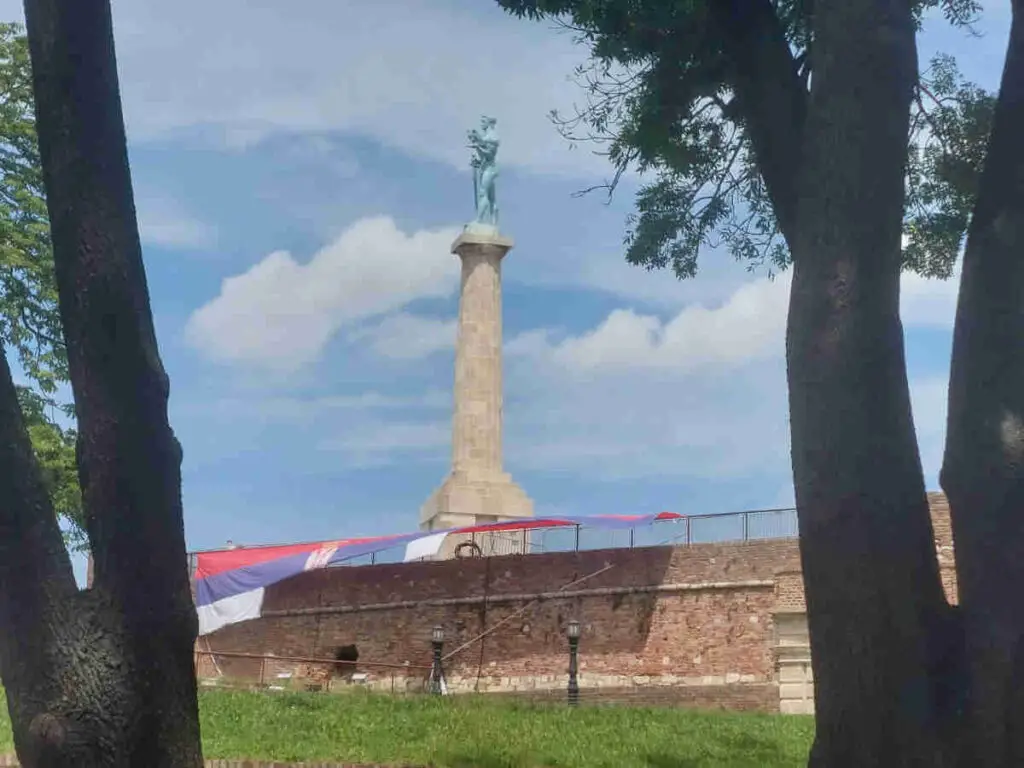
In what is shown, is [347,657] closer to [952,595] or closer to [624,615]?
[624,615]

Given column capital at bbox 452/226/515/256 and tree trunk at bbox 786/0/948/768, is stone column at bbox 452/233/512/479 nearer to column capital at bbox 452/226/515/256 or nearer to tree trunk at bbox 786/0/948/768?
column capital at bbox 452/226/515/256

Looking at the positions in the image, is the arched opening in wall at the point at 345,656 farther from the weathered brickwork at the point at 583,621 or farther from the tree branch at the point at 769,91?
the tree branch at the point at 769,91

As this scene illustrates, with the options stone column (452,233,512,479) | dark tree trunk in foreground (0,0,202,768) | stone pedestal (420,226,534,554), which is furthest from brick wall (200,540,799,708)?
dark tree trunk in foreground (0,0,202,768)

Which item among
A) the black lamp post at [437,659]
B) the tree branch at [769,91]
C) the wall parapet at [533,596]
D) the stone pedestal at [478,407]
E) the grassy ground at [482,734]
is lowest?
the grassy ground at [482,734]

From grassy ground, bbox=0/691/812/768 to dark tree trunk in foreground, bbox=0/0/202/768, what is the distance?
6048mm

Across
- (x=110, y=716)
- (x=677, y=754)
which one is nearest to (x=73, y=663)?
(x=110, y=716)

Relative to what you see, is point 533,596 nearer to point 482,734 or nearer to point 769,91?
point 482,734

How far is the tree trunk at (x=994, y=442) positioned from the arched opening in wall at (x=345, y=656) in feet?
66.4

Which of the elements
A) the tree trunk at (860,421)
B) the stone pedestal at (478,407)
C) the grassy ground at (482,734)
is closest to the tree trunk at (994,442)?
the tree trunk at (860,421)

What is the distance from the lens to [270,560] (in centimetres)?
2333

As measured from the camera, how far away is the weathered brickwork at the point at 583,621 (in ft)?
66.5

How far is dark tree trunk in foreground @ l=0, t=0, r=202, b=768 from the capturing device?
13.0 ft

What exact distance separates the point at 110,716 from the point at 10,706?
1.09 ft

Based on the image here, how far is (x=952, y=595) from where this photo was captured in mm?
18625
